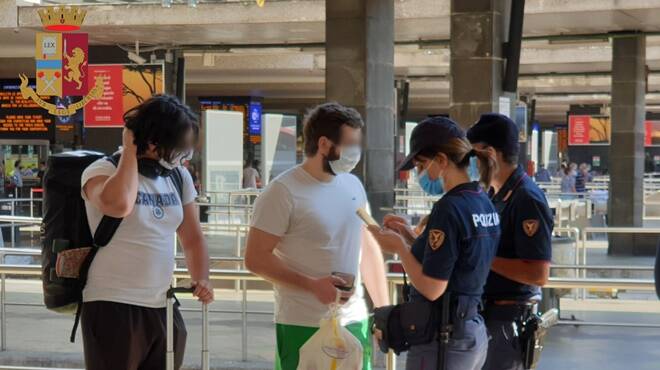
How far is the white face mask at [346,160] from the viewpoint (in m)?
4.23

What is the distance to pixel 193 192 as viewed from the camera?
173 inches

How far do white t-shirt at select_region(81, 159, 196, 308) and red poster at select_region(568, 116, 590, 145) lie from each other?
40.5 meters

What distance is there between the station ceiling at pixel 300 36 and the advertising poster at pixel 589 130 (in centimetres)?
823

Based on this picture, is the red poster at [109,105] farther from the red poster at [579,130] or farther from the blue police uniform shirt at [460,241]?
the red poster at [579,130]

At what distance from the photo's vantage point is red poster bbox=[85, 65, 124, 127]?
18.7 m

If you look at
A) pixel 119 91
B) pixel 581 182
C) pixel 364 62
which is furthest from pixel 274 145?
pixel 364 62

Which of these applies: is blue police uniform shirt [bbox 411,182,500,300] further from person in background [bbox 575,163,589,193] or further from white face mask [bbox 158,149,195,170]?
person in background [bbox 575,163,589,193]

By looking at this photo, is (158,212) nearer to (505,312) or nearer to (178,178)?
(178,178)

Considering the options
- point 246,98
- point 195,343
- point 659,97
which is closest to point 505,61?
point 195,343

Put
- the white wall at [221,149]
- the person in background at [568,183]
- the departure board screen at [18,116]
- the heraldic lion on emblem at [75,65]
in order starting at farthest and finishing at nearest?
the person in background at [568,183], the departure board screen at [18,116], the white wall at [221,149], the heraldic lion on emblem at [75,65]

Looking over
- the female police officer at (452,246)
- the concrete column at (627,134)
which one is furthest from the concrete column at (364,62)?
the female police officer at (452,246)

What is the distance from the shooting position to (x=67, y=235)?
4020 mm

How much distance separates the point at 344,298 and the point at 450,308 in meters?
0.58

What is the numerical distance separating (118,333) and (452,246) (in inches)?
52.1
